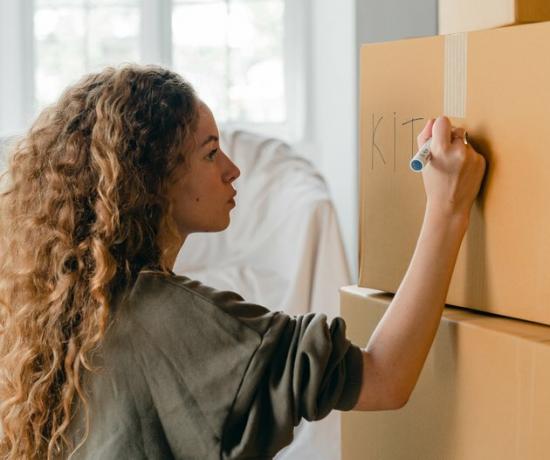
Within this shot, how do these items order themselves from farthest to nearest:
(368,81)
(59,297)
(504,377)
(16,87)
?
(16,87)
(368,81)
(59,297)
(504,377)

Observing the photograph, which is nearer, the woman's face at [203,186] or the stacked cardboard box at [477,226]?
the stacked cardboard box at [477,226]

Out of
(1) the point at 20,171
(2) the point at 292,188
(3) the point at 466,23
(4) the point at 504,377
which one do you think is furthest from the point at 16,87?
(4) the point at 504,377

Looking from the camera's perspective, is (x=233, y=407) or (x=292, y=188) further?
(x=292, y=188)

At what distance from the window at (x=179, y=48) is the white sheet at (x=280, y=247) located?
0.61 meters

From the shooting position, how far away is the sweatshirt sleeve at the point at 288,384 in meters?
0.85

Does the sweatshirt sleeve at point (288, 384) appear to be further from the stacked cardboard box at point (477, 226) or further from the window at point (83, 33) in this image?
the window at point (83, 33)

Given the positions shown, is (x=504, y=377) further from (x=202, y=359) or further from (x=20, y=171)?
(x=20, y=171)

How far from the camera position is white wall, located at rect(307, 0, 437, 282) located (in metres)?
2.23

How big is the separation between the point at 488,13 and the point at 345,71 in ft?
4.94

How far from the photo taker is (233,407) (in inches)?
34.3

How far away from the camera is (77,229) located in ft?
3.17

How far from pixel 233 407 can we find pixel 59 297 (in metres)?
0.23

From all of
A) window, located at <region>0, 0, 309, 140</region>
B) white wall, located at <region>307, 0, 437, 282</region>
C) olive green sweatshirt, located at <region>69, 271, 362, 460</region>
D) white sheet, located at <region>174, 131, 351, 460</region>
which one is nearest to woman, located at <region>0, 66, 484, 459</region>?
olive green sweatshirt, located at <region>69, 271, 362, 460</region>

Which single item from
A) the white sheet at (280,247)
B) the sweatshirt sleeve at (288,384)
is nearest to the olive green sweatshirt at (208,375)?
the sweatshirt sleeve at (288,384)
